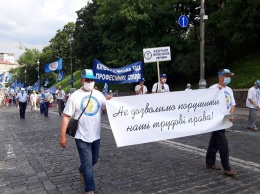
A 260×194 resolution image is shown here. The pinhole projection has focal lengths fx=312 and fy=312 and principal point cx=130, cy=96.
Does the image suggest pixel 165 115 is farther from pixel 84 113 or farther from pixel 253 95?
pixel 253 95

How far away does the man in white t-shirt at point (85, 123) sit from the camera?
180 inches

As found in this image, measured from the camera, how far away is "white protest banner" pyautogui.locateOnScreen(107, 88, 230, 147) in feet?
17.3

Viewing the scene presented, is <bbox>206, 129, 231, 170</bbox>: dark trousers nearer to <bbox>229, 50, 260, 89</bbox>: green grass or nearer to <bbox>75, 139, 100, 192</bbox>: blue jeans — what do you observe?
<bbox>75, 139, 100, 192</bbox>: blue jeans

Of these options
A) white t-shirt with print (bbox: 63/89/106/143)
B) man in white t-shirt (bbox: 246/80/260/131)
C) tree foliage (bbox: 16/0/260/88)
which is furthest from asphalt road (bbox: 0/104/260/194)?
tree foliage (bbox: 16/0/260/88)

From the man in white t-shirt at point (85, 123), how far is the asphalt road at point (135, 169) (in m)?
0.52

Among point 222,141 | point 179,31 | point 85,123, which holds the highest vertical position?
point 179,31

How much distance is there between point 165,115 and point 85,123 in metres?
1.74

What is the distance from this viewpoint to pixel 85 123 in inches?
182

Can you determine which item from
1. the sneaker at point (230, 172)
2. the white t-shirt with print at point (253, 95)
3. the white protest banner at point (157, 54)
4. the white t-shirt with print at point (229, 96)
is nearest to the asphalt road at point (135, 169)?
the sneaker at point (230, 172)

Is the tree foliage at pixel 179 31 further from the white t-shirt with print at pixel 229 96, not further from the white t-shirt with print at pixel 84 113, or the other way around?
the white t-shirt with print at pixel 84 113

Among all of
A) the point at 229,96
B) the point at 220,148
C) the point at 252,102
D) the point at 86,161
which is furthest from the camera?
the point at 252,102

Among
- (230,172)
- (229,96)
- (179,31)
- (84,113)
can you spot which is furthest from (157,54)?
(179,31)

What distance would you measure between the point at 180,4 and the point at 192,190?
29.6 metres

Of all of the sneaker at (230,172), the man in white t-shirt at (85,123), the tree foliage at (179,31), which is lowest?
the sneaker at (230,172)
